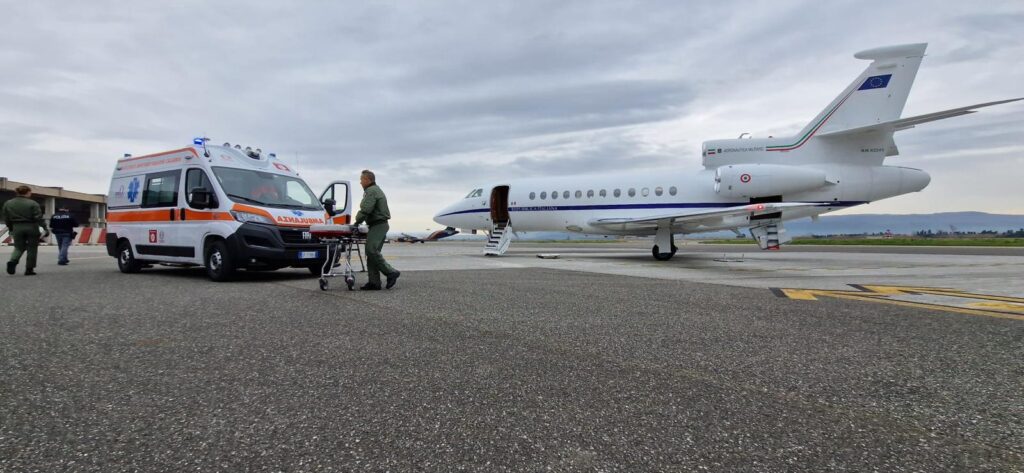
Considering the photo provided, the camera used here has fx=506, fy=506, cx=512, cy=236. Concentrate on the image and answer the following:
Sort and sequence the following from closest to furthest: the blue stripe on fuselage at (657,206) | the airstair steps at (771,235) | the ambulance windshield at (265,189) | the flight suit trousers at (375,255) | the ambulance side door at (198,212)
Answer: the flight suit trousers at (375,255), the ambulance side door at (198,212), the ambulance windshield at (265,189), the airstair steps at (771,235), the blue stripe on fuselage at (657,206)

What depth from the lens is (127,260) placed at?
34.8 ft

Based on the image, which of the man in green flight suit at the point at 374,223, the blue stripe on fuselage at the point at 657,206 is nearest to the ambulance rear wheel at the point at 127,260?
the man in green flight suit at the point at 374,223

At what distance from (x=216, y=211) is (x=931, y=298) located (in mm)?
10979

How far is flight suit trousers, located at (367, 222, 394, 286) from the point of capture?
7.38 meters

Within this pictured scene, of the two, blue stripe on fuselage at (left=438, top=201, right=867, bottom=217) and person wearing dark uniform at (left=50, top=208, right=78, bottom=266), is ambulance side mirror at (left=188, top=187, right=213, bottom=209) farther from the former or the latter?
blue stripe on fuselage at (left=438, top=201, right=867, bottom=217)

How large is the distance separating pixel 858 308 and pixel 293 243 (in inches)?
333

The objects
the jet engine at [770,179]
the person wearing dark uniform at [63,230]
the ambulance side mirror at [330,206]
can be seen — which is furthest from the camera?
the jet engine at [770,179]

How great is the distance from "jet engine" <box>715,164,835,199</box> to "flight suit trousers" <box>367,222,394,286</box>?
1124cm

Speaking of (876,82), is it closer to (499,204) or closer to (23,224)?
(499,204)

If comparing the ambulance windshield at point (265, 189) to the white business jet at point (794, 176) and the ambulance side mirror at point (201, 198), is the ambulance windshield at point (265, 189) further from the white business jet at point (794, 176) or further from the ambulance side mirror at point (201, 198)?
the white business jet at point (794, 176)

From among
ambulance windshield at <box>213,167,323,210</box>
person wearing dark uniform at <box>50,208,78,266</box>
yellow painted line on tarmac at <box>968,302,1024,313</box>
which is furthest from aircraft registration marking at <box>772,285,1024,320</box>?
person wearing dark uniform at <box>50,208,78,266</box>

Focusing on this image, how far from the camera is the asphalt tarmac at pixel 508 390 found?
202cm

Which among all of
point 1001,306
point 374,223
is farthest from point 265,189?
point 1001,306

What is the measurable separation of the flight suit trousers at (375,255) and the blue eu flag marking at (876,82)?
14.3 meters
